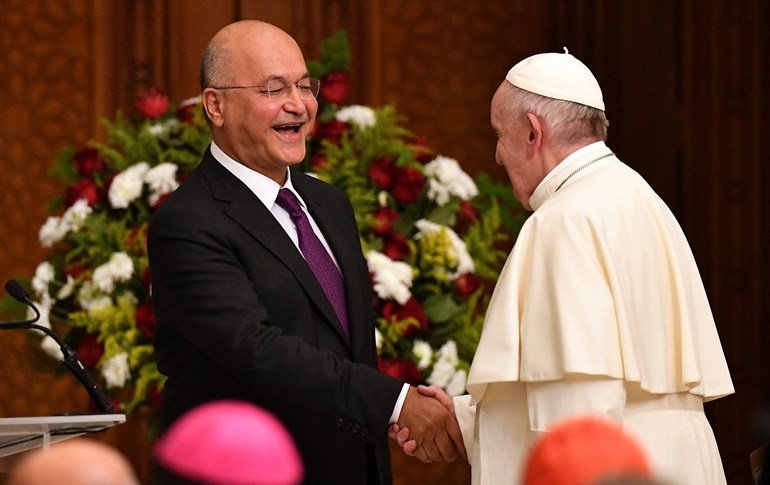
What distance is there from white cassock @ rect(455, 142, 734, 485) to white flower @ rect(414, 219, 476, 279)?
63.3 inches

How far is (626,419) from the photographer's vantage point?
134 inches

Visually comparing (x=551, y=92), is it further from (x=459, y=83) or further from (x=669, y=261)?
(x=459, y=83)

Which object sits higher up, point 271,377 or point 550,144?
point 550,144

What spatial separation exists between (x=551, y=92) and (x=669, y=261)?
1.94ft

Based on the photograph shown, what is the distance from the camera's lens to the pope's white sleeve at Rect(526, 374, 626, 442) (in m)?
3.24

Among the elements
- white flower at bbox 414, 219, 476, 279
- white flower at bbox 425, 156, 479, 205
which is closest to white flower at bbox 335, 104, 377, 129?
white flower at bbox 425, 156, 479, 205

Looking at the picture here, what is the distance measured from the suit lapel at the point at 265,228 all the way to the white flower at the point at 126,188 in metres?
1.21

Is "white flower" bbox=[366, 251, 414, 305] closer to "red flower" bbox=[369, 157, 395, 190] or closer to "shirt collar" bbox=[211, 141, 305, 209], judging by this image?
"red flower" bbox=[369, 157, 395, 190]

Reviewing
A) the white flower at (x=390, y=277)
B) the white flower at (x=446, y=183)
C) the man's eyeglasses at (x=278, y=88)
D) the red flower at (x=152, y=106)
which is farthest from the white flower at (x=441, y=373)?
the red flower at (x=152, y=106)

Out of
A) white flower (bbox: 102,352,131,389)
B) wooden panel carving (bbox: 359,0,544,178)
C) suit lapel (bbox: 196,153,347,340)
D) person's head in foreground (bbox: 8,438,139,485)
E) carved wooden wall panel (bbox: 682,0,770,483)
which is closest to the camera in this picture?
person's head in foreground (bbox: 8,438,139,485)

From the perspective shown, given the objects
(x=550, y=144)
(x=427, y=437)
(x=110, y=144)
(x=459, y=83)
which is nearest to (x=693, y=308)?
(x=550, y=144)

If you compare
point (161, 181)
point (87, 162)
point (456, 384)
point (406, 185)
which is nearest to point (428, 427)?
point (456, 384)

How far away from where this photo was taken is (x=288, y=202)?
A: 13.1ft

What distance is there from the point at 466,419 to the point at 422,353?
1.11 metres
